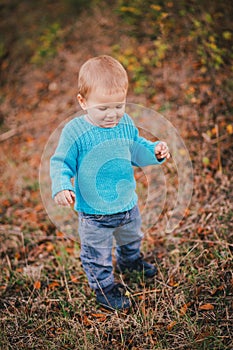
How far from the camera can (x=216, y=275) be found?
266cm

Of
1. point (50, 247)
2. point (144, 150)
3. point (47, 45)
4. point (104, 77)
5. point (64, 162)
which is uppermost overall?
point (104, 77)

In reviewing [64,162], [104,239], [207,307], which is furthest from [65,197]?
[207,307]

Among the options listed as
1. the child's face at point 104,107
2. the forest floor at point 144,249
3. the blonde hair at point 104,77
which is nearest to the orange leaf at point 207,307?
the forest floor at point 144,249

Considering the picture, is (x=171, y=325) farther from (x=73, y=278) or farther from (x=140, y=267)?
(x=73, y=278)

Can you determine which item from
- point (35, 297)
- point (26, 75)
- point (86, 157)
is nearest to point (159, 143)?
point (86, 157)

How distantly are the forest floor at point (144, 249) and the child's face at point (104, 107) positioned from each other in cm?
119

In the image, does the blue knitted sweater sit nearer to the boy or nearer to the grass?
the boy

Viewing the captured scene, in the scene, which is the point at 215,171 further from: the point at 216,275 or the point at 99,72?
the point at 99,72

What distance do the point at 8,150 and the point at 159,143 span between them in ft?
9.48

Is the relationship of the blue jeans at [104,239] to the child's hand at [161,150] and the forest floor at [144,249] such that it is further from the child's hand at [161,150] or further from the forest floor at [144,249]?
the child's hand at [161,150]

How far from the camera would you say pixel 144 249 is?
3.12 meters

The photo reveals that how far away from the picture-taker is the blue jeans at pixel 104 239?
237cm

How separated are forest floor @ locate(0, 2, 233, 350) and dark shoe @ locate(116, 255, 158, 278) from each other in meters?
0.06

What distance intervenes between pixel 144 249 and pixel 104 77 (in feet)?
5.12
